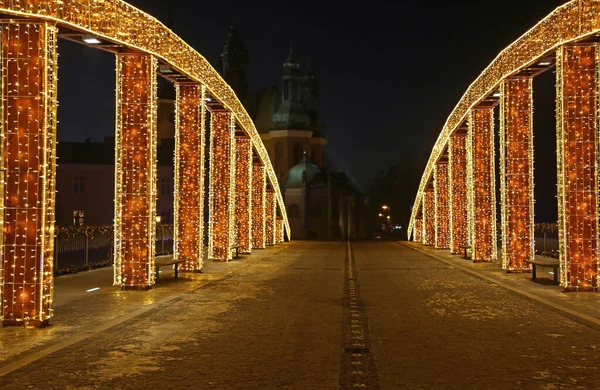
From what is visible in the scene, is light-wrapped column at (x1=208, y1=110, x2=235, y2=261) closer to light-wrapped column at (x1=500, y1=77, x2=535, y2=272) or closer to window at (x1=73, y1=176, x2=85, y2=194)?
light-wrapped column at (x1=500, y1=77, x2=535, y2=272)

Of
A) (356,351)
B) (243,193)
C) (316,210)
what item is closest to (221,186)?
(243,193)

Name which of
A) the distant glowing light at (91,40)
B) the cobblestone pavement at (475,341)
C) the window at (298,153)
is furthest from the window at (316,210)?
the distant glowing light at (91,40)

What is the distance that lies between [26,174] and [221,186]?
1629 centimetres

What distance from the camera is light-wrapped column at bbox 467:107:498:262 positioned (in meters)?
26.8

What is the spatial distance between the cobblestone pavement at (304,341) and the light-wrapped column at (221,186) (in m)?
10.2

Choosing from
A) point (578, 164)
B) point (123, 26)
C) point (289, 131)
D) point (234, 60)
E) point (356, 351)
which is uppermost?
point (234, 60)

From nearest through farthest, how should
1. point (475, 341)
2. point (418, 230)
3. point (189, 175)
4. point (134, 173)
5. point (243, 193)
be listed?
1. point (475, 341)
2. point (134, 173)
3. point (189, 175)
4. point (243, 193)
5. point (418, 230)

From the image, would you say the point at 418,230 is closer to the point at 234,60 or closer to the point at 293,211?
the point at 293,211

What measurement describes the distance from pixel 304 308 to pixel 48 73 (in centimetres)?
617

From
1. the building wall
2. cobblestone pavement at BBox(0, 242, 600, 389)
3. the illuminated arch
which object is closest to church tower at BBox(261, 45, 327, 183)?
the building wall

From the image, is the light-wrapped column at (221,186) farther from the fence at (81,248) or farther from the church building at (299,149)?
the church building at (299,149)

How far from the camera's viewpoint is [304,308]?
13742 millimetres

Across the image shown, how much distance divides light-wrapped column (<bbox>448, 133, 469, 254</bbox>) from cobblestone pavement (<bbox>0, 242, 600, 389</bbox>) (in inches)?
609

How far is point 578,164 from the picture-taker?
16.8m
